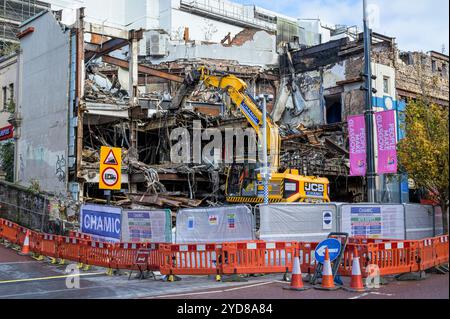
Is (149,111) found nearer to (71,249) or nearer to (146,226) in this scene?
(71,249)

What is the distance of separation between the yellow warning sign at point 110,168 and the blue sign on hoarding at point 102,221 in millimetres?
1130

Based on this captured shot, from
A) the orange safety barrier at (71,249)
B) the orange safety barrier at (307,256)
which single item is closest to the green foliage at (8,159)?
the orange safety barrier at (71,249)

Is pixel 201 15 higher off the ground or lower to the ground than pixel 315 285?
higher

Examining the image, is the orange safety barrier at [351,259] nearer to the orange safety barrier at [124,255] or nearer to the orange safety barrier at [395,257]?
the orange safety barrier at [395,257]

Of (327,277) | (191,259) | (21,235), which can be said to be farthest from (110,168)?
(327,277)

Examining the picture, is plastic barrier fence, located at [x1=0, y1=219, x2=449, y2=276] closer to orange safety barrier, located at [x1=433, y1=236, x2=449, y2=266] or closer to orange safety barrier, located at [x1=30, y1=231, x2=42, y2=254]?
orange safety barrier, located at [x1=433, y1=236, x2=449, y2=266]

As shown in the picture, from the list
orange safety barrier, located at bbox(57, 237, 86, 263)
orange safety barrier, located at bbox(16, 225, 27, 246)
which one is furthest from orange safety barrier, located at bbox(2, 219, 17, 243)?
orange safety barrier, located at bbox(57, 237, 86, 263)

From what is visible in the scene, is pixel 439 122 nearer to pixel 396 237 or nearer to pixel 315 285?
pixel 396 237

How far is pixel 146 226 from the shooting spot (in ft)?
51.0

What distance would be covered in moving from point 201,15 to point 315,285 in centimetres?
4923

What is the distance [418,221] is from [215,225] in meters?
7.01

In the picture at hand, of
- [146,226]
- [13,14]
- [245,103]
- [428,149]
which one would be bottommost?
[146,226]
